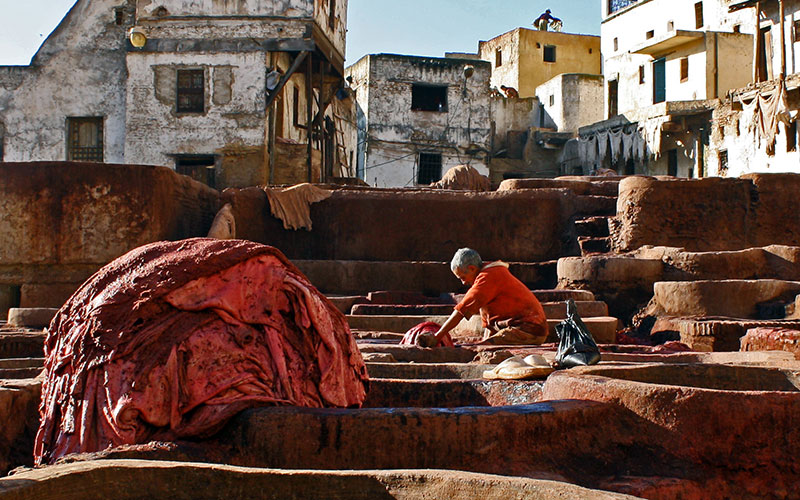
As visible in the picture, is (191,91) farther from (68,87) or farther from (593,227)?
(593,227)

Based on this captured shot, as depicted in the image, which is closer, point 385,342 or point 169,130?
point 385,342

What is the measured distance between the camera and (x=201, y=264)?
3537 millimetres

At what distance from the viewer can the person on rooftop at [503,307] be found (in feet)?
22.1

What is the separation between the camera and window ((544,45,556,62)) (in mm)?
42438

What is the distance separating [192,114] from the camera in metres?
19.7

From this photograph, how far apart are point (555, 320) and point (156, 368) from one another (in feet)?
16.8

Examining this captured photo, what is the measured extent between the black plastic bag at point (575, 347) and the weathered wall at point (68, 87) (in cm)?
1752

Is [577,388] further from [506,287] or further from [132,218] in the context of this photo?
[132,218]

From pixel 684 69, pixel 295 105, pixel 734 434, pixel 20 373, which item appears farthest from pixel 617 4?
pixel 734 434

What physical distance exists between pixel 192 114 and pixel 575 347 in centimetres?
1670

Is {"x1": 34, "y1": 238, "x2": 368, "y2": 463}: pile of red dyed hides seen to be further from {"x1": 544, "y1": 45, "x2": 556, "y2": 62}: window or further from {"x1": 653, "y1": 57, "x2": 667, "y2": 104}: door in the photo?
{"x1": 544, "y1": 45, "x2": 556, "y2": 62}: window

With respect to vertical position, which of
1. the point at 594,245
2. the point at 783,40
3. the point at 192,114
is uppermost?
the point at 783,40

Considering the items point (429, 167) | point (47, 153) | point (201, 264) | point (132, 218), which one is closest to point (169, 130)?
point (47, 153)

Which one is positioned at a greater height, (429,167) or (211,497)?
(429,167)
